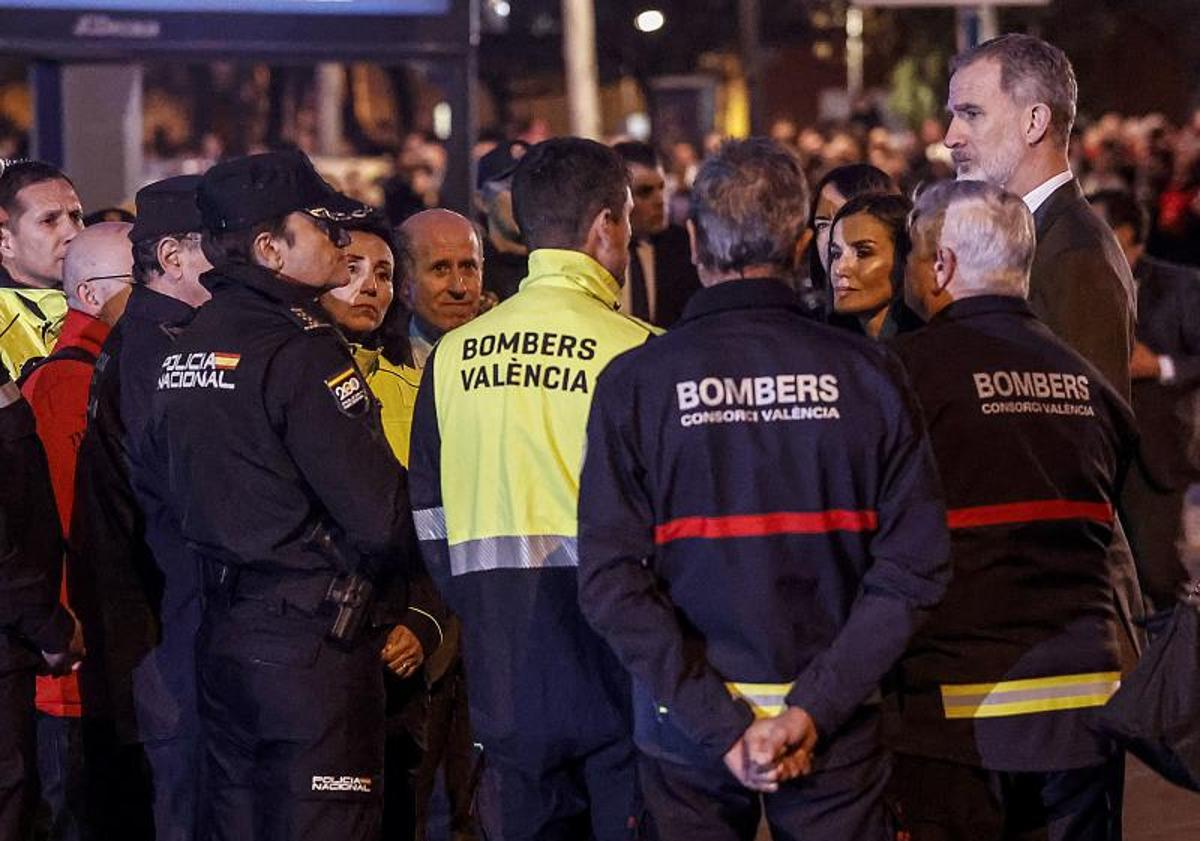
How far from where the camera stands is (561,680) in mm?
4914

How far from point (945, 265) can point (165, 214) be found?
242cm

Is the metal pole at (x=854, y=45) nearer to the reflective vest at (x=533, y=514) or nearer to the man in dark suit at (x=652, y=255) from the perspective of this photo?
the man in dark suit at (x=652, y=255)

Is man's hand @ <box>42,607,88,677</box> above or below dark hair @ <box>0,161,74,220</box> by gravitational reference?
below

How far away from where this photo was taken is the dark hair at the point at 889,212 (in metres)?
6.50

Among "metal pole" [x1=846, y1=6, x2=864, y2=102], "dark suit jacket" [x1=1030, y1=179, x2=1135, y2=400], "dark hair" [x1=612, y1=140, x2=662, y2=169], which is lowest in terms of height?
"dark suit jacket" [x1=1030, y1=179, x2=1135, y2=400]

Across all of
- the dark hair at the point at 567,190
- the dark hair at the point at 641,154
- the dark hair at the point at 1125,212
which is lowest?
the dark hair at the point at 567,190

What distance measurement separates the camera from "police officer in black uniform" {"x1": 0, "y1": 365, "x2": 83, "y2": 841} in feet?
18.5

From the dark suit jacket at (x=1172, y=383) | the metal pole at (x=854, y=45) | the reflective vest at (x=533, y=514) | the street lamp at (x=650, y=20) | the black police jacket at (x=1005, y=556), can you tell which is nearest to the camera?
the black police jacket at (x=1005, y=556)

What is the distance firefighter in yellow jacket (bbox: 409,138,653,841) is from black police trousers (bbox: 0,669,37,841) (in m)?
1.40

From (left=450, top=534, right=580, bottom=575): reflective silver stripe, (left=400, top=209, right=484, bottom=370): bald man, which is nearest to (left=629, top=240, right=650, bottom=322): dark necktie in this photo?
(left=400, top=209, right=484, bottom=370): bald man

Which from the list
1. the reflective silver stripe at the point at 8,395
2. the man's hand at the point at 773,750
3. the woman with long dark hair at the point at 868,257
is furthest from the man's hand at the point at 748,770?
the woman with long dark hair at the point at 868,257

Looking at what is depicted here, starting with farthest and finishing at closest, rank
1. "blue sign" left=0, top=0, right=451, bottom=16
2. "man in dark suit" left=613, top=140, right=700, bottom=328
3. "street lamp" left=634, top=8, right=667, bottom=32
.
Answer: "street lamp" left=634, top=8, right=667, bottom=32, "man in dark suit" left=613, top=140, right=700, bottom=328, "blue sign" left=0, top=0, right=451, bottom=16

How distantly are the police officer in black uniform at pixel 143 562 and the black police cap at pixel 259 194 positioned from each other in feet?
2.00

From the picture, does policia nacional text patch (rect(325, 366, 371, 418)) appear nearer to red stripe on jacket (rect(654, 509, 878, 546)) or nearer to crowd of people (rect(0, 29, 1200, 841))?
crowd of people (rect(0, 29, 1200, 841))
